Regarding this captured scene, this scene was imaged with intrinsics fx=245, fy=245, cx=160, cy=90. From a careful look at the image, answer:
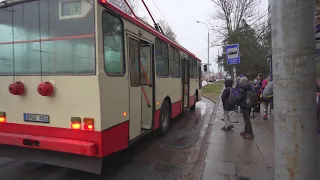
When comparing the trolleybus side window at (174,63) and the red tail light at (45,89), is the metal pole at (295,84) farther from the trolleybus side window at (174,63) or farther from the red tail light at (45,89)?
the trolleybus side window at (174,63)

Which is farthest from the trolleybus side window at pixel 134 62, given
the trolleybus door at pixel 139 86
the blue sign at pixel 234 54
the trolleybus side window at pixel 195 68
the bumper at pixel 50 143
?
the blue sign at pixel 234 54

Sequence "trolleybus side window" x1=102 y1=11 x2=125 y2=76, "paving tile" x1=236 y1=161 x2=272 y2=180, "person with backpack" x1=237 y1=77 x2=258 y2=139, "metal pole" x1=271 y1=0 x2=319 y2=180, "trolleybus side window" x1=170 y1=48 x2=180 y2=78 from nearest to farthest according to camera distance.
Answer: "metal pole" x1=271 y1=0 x2=319 y2=180 → "trolleybus side window" x1=102 y1=11 x2=125 y2=76 → "paving tile" x1=236 y1=161 x2=272 y2=180 → "person with backpack" x1=237 y1=77 x2=258 y2=139 → "trolleybus side window" x1=170 y1=48 x2=180 y2=78

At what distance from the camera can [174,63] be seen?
8.06 metres

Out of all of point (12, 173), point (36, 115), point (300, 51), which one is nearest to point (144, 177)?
point (36, 115)

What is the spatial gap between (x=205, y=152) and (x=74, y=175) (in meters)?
2.76

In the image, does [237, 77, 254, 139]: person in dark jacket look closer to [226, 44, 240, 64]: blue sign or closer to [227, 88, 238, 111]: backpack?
[227, 88, 238, 111]: backpack

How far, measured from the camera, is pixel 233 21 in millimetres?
30844

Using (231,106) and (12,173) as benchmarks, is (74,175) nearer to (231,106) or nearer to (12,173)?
(12,173)

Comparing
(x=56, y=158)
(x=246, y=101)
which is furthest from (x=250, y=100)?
(x=56, y=158)

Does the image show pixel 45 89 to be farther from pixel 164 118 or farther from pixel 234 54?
pixel 234 54

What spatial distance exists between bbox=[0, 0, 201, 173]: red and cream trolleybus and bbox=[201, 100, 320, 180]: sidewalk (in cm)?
178

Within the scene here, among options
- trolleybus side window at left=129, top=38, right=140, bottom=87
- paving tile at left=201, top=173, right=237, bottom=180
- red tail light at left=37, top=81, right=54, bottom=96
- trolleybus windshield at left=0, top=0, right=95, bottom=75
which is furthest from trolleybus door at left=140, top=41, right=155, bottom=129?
red tail light at left=37, top=81, right=54, bottom=96

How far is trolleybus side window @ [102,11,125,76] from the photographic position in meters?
3.84

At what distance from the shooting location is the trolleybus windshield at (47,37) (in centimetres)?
371
